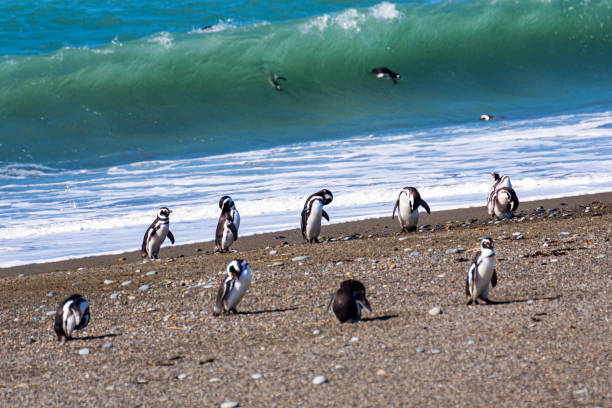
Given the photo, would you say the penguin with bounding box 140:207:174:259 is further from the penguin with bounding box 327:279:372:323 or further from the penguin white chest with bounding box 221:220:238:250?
the penguin with bounding box 327:279:372:323

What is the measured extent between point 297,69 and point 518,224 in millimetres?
15770

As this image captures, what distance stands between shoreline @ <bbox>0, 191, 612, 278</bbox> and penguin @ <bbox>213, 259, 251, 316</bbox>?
2.81m

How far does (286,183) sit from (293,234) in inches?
114

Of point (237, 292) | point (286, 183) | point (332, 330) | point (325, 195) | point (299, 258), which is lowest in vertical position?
point (332, 330)

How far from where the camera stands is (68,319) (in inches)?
221

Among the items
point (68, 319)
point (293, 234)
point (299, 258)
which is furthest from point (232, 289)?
point (293, 234)

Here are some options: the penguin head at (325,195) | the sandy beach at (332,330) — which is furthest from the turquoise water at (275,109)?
the sandy beach at (332,330)

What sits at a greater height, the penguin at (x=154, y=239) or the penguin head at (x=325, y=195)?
the penguin head at (x=325, y=195)

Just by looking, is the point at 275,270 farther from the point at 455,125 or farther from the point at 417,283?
the point at 455,125

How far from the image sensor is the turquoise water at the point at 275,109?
37.6 feet

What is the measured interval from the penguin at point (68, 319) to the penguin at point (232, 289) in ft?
3.12

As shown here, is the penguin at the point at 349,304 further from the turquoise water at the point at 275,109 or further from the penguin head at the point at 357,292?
the turquoise water at the point at 275,109

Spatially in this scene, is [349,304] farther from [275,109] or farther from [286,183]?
[275,109]

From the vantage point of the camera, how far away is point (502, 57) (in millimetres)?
25891
